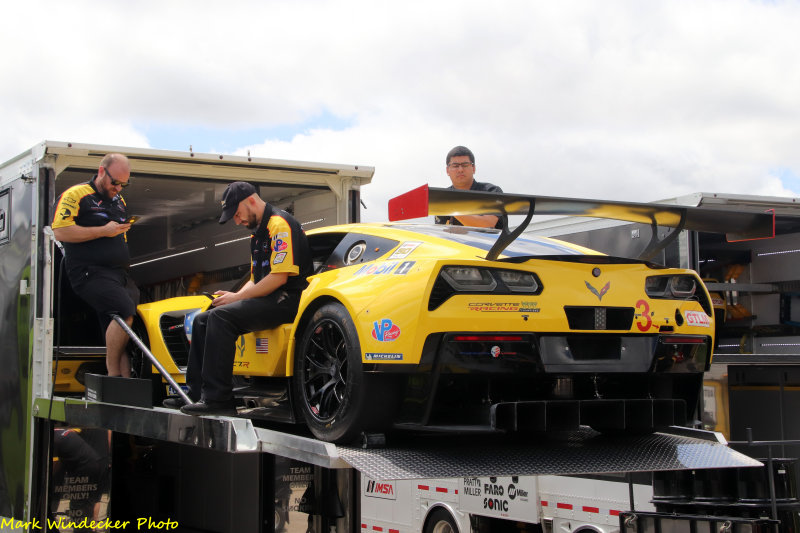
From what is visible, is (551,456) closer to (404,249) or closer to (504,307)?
(504,307)

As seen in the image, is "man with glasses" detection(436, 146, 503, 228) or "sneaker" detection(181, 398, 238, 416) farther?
"man with glasses" detection(436, 146, 503, 228)

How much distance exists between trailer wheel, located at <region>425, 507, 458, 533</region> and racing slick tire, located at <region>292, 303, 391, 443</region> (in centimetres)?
526

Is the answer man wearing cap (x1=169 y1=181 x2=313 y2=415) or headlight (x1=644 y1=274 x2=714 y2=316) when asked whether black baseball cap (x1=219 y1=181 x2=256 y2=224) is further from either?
headlight (x1=644 y1=274 x2=714 y2=316)

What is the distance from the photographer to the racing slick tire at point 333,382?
421 centimetres

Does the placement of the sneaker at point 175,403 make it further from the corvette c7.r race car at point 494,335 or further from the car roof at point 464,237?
the car roof at point 464,237

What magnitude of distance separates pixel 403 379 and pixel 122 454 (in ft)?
18.9

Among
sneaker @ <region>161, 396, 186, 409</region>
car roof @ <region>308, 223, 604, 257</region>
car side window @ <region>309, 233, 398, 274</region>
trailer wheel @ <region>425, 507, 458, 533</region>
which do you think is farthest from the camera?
trailer wheel @ <region>425, 507, 458, 533</region>

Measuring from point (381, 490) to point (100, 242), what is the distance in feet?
17.2

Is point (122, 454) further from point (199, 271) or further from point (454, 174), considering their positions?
point (454, 174)

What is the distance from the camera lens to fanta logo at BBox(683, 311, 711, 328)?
181 inches

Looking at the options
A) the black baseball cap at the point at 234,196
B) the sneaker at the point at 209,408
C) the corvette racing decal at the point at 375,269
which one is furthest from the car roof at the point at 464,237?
the sneaker at the point at 209,408

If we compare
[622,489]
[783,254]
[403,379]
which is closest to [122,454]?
[622,489]

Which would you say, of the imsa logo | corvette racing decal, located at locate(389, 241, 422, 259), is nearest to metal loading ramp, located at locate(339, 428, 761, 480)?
corvette racing decal, located at locate(389, 241, 422, 259)

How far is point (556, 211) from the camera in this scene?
4.50 metres
